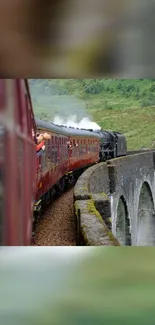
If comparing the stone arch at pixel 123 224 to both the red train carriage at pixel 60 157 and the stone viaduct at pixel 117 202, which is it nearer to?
the stone viaduct at pixel 117 202

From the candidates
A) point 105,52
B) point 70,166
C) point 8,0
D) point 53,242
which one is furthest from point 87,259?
point 70,166

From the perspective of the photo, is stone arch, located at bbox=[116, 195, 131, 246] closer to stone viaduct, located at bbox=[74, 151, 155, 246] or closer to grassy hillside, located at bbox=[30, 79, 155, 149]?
stone viaduct, located at bbox=[74, 151, 155, 246]

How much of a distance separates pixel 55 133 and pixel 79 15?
15.7 feet

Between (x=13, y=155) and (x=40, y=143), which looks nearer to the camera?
(x=13, y=155)

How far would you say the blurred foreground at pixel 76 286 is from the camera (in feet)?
11.5

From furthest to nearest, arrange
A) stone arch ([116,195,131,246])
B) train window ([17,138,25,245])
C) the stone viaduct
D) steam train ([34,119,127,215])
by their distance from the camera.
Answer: stone arch ([116,195,131,246]) → steam train ([34,119,127,215]) → the stone viaduct → train window ([17,138,25,245])

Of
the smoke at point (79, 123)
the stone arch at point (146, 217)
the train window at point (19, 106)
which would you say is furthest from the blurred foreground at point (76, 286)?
the stone arch at point (146, 217)

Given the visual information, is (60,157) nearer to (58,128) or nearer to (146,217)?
(58,128)

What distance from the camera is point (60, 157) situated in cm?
873

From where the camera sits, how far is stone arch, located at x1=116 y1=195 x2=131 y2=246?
13336 mm

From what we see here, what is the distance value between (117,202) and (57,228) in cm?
574

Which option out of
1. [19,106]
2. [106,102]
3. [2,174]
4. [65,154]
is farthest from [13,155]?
[106,102]

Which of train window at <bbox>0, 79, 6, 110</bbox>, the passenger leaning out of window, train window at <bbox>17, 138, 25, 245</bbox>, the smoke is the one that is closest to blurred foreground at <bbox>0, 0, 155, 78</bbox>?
train window at <bbox>0, 79, 6, 110</bbox>

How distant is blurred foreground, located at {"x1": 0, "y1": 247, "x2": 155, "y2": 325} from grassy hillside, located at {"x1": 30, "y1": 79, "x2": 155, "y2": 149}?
2082 millimetres
